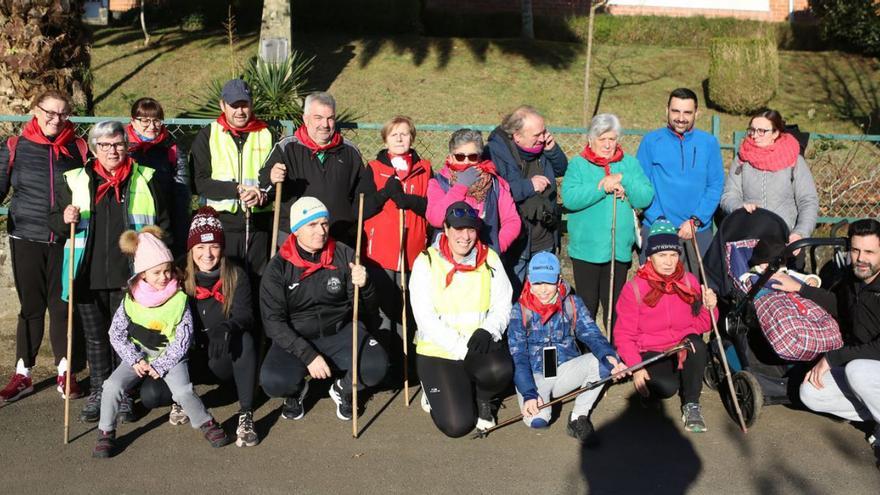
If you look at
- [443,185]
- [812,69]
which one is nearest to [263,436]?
[443,185]

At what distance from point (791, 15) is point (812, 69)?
3810mm

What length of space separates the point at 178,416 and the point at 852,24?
18234 millimetres

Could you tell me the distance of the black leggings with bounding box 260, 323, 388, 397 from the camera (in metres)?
5.86

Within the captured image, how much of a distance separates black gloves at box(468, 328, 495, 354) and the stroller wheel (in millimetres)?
1680

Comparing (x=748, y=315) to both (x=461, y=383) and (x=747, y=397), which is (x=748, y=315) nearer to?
(x=747, y=397)

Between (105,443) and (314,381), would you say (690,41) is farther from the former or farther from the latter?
(105,443)

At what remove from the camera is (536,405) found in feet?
18.8

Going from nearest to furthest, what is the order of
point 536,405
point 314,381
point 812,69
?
1. point 536,405
2. point 314,381
3. point 812,69

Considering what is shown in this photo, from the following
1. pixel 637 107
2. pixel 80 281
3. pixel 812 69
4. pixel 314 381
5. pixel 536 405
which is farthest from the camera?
pixel 812 69

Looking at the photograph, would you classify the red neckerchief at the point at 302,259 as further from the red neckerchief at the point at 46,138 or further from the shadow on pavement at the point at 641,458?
the shadow on pavement at the point at 641,458

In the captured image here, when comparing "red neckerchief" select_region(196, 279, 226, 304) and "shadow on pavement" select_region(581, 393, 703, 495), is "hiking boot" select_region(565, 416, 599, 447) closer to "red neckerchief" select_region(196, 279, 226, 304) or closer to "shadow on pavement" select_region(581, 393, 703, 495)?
"shadow on pavement" select_region(581, 393, 703, 495)

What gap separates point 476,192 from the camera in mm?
6223

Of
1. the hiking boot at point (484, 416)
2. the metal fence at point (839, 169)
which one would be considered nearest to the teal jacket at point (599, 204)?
the hiking boot at point (484, 416)

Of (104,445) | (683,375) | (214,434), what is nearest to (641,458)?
(683,375)
